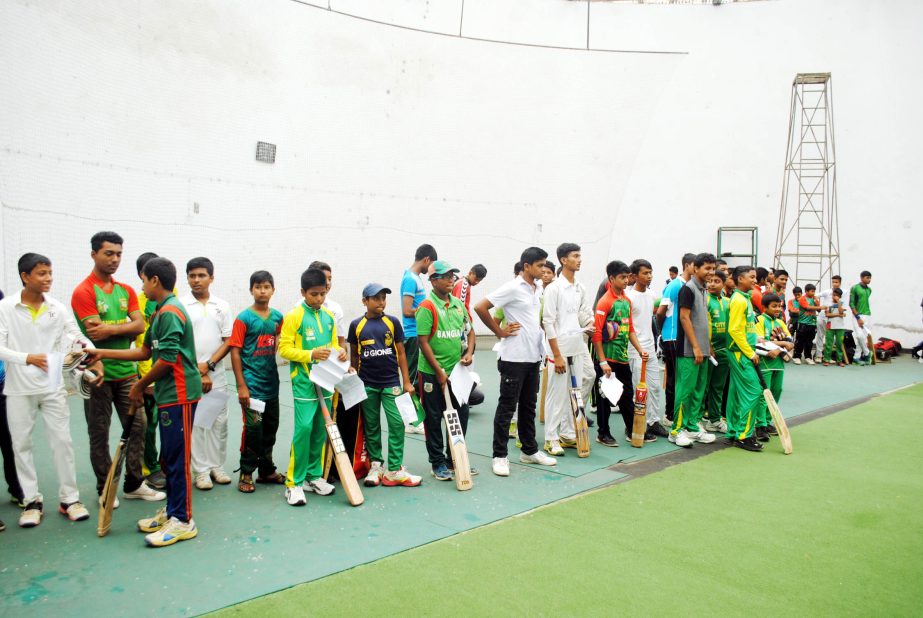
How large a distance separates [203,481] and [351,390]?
51.3 inches

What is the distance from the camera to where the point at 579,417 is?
217 inches

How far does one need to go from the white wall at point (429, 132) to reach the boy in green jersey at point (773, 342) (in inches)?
293

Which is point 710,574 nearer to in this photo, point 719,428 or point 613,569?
point 613,569

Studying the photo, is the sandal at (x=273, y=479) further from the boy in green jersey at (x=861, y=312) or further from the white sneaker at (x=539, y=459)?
the boy in green jersey at (x=861, y=312)

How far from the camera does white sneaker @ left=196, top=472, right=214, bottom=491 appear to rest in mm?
4539

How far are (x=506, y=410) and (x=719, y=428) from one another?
295 cm

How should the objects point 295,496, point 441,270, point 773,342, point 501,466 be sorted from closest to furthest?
point 295,496 < point 441,270 < point 501,466 < point 773,342

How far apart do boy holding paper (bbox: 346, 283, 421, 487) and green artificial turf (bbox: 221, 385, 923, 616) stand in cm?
114

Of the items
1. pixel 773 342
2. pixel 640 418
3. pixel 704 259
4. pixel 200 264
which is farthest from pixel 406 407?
pixel 773 342

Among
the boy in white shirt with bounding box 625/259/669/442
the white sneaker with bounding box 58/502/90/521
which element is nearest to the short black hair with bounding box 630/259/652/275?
the boy in white shirt with bounding box 625/259/669/442

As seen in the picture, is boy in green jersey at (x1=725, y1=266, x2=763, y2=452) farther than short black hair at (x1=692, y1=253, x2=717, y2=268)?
No

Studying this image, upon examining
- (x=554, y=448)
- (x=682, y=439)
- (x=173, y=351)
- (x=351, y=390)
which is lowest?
(x=554, y=448)

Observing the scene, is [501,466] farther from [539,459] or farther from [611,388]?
[611,388]

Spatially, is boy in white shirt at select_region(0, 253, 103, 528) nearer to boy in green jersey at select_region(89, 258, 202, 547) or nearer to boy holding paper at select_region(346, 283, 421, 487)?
boy in green jersey at select_region(89, 258, 202, 547)
